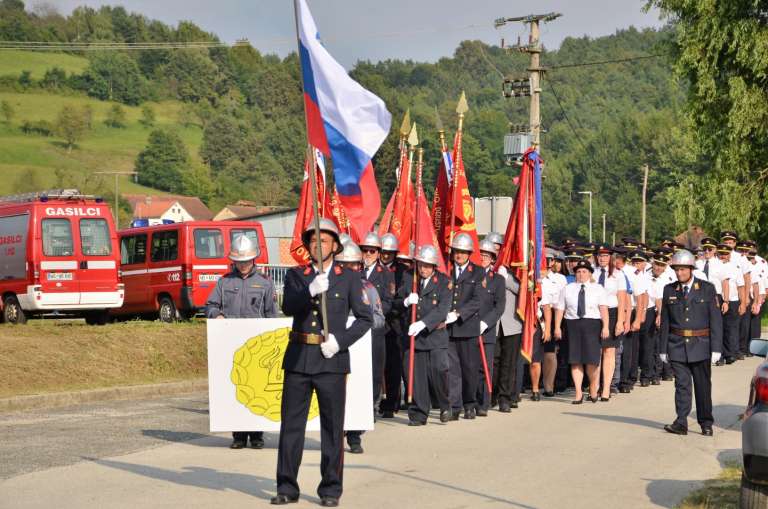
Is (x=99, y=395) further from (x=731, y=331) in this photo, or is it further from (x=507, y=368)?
(x=731, y=331)

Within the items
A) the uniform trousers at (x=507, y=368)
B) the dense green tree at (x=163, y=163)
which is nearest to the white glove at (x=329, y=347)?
the uniform trousers at (x=507, y=368)

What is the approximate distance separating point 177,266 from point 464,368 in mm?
15340

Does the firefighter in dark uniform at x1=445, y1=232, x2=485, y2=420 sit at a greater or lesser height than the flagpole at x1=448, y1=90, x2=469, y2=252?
lesser

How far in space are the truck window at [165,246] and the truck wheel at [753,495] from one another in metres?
22.2

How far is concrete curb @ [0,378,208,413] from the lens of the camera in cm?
1559

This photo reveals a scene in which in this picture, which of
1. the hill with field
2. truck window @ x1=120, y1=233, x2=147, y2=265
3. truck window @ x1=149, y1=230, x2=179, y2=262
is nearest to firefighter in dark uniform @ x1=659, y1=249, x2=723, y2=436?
truck window @ x1=149, y1=230, x2=179, y2=262

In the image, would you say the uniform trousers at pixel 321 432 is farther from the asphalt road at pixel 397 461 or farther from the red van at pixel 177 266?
the red van at pixel 177 266

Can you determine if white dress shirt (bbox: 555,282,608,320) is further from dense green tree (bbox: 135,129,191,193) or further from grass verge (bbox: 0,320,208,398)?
dense green tree (bbox: 135,129,191,193)

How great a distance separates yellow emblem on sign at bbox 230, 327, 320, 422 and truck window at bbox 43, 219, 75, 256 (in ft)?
44.5

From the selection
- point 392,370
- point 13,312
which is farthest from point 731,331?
point 13,312

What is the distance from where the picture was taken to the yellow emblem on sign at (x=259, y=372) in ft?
39.3

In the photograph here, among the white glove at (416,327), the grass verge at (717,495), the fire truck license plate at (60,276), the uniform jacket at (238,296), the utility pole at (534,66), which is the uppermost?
the utility pole at (534,66)

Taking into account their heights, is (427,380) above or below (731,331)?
above

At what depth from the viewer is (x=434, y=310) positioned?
46.0 feet
